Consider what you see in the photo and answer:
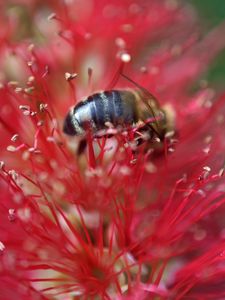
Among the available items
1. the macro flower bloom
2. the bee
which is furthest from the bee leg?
the bee

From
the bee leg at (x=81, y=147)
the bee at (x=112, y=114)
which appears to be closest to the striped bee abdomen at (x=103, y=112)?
the bee at (x=112, y=114)

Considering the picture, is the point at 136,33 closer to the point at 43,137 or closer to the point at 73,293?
the point at 43,137

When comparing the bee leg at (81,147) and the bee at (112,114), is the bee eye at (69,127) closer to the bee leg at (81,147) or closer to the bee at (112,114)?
the bee at (112,114)

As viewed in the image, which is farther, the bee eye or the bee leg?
the bee leg

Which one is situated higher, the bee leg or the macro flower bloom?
the bee leg

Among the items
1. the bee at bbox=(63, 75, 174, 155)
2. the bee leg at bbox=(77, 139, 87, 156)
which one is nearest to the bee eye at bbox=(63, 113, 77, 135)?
the bee at bbox=(63, 75, 174, 155)

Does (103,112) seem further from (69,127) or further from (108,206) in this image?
(108,206)

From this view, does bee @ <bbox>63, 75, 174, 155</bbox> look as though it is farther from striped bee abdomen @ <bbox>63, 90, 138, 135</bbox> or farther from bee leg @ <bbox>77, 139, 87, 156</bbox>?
bee leg @ <bbox>77, 139, 87, 156</bbox>

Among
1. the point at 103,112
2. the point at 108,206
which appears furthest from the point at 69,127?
the point at 108,206

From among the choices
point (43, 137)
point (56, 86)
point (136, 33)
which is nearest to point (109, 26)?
point (136, 33)
